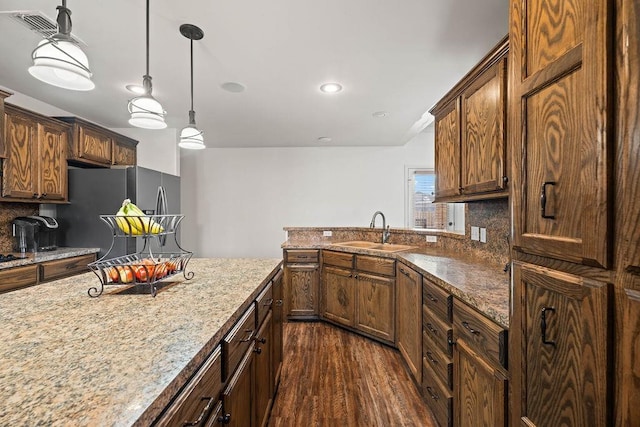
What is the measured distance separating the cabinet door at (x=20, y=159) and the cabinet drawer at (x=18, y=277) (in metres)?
0.70

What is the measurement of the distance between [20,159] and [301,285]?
293 cm

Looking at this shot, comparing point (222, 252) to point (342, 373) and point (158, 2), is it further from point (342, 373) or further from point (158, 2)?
point (158, 2)

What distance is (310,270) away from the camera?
3.42 metres

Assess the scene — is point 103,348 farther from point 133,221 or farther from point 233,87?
point 233,87

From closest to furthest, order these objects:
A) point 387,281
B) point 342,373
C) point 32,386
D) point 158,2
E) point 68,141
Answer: point 32,386
point 158,2
point 342,373
point 387,281
point 68,141

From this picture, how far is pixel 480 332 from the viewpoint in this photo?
1227 millimetres

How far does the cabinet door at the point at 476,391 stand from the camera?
3.58 ft

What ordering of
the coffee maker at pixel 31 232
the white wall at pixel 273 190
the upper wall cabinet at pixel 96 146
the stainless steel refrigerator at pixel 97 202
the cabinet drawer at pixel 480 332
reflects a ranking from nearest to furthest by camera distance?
the cabinet drawer at pixel 480 332, the coffee maker at pixel 31 232, the stainless steel refrigerator at pixel 97 202, the upper wall cabinet at pixel 96 146, the white wall at pixel 273 190

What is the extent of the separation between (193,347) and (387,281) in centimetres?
219

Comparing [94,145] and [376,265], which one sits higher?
[94,145]

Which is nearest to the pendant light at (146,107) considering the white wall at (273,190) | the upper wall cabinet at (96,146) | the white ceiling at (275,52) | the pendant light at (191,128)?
the pendant light at (191,128)

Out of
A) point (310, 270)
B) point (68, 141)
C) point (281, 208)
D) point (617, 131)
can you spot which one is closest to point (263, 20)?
point (617, 131)

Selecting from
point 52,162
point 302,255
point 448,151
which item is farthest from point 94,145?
point 448,151

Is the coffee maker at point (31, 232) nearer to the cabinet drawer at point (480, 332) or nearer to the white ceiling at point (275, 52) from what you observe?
the white ceiling at point (275, 52)
